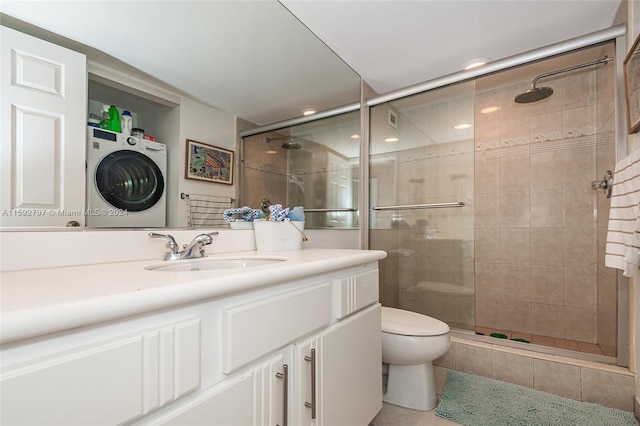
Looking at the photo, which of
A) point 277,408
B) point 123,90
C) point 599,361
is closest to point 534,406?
point 599,361

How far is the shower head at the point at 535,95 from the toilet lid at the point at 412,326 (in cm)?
179

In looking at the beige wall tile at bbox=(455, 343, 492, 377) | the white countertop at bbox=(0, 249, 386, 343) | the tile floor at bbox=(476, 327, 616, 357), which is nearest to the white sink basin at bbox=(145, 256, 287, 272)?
the white countertop at bbox=(0, 249, 386, 343)

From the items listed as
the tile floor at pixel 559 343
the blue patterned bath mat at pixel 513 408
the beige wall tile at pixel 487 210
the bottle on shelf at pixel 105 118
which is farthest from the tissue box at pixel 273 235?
the beige wall tile at pixel 487 210

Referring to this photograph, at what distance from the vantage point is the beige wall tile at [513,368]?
171 cm

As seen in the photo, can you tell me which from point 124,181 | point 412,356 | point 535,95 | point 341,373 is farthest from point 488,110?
point 124,181

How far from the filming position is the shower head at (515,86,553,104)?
2.25 meters

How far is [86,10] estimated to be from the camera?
934mm

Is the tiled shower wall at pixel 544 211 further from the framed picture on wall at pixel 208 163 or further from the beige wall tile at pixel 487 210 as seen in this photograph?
the framed picture on wall at pixel 208 163

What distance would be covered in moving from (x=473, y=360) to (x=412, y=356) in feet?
1.87

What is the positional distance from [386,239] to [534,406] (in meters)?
1.26

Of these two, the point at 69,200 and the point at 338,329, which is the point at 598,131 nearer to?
the point at 338,329

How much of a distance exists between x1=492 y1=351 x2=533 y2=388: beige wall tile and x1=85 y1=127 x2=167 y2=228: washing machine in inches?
75.4

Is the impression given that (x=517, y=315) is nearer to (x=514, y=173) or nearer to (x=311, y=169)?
(x=514, y=173)

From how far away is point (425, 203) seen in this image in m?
2.37
